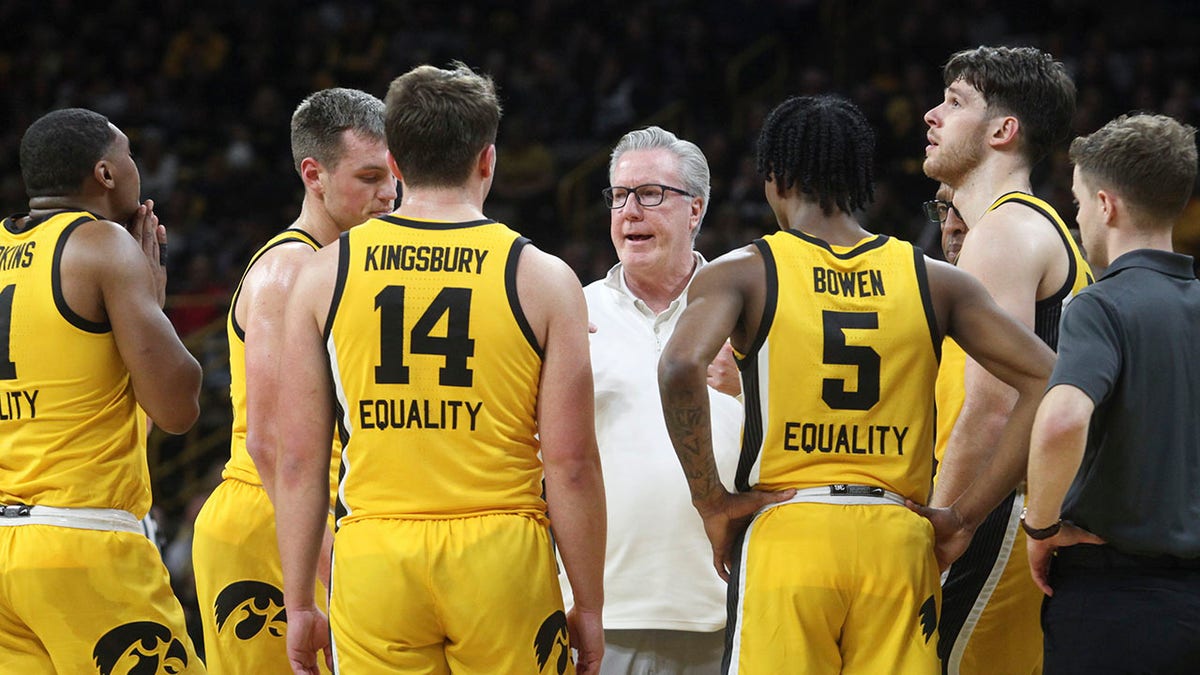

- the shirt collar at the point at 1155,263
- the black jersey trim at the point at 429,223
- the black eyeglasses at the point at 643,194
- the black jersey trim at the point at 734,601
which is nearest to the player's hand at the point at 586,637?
the black jersey trim at the point at 734,601

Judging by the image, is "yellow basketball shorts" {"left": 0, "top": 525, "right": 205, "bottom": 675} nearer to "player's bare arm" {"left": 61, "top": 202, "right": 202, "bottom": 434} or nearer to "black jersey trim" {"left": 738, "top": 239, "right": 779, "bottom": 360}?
"player's bare arm" {"left": 61, "top": 202, "right": 202, "bottom": 434}

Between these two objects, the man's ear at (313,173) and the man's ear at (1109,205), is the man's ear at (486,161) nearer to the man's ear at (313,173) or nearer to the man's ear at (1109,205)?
the man's ear at (313,173)

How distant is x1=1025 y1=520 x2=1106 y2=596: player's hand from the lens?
11.9 feet

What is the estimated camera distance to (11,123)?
15.0 meters

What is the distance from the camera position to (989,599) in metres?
4.29

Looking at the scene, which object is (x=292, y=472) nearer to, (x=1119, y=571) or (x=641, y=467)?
(x=641, y=467)

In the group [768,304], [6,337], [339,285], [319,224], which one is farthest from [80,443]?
[768,304]

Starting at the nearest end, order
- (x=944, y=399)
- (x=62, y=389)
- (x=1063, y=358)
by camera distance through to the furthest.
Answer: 1. (x=1063, y=358)
2. (x=62, y=389)
3. (x=944, y=399)

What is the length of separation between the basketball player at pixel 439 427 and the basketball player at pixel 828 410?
38 cm

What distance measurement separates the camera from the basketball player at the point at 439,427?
339 centimetres

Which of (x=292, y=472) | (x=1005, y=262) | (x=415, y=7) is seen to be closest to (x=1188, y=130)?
(x=1005, y=262)

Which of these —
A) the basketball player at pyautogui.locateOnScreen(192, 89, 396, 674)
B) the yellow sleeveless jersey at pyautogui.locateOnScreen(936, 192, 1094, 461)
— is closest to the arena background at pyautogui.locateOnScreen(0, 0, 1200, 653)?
the basketball player at pyautogui.locateOnScreen(192, 89, 396, 674)

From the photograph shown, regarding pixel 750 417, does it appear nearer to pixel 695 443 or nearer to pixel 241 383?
pixel 695 443

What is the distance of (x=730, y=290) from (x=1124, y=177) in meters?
1.16
